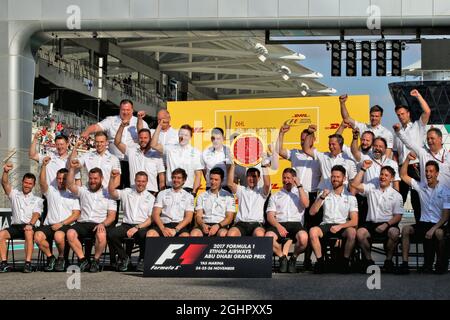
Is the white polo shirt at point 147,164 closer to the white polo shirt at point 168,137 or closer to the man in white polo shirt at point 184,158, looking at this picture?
the man in white polo shirt at point 184,158

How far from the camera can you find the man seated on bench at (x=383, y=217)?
43.7ft

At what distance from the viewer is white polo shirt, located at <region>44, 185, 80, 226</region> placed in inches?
571

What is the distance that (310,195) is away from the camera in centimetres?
1458

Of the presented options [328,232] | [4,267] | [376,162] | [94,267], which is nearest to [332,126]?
[376,162]

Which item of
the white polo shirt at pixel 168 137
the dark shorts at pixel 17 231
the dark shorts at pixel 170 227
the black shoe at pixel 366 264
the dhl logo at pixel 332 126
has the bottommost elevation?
the black shoe at pixel 366 264

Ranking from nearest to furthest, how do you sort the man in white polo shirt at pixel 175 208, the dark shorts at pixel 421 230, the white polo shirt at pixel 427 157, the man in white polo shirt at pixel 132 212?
the dark shorts at pixel 421 230 < the white polo shirt at pixel 427 157 < the man in white polo shirt at pixel 175 208 < the man in white polo shirt at pixel 132 212

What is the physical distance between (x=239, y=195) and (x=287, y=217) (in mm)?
863

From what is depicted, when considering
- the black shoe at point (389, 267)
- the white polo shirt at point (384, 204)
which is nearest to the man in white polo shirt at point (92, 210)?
the white polo shirt at point (384, 204)

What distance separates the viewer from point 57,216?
570 inches

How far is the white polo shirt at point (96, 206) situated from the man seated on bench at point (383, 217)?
389 cm

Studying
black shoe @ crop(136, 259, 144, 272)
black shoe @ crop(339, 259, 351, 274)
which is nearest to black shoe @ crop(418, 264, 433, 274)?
black shoe @ crop(339, 259, 351, 274)
